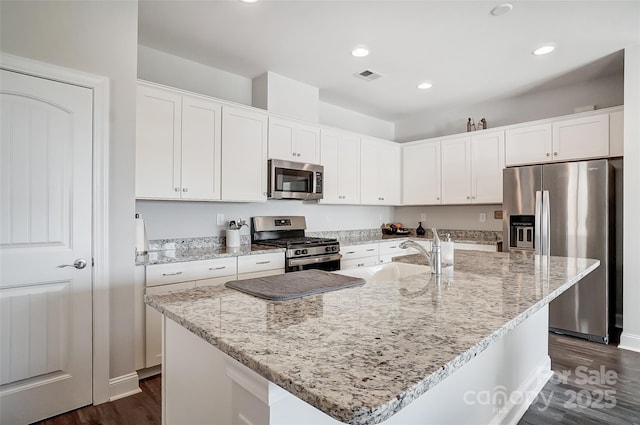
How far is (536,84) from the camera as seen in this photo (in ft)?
12.6

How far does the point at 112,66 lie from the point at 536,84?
417cm

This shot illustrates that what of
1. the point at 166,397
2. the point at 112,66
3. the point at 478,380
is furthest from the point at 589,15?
the point at 166,397

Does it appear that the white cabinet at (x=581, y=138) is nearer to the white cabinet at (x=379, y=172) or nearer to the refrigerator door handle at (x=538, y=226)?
the refrigerator door handle at (x=538, y=226)

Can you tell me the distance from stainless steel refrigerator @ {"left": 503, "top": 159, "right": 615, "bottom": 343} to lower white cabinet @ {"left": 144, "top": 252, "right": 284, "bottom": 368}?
106 inches

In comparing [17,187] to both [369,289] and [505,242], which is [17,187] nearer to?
[369,289]

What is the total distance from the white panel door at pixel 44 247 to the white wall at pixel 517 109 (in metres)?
4.32

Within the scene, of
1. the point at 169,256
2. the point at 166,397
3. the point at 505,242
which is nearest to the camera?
the point at 166,397

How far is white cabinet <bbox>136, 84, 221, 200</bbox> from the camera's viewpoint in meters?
2.69

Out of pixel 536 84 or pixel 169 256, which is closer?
pixel 169 256

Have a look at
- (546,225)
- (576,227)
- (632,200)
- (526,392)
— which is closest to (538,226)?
Answer: (546,225)

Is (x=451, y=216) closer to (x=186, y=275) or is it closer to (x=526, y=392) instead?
(x=526, y=392)

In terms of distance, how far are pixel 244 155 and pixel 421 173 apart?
8.83ft

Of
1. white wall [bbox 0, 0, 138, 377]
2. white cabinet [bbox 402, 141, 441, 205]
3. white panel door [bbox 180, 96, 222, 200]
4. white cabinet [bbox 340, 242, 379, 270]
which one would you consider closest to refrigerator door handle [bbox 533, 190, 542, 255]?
white cabinet [bbox 402, 141, 441, 205]

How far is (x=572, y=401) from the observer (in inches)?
86.0
